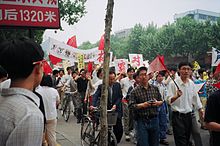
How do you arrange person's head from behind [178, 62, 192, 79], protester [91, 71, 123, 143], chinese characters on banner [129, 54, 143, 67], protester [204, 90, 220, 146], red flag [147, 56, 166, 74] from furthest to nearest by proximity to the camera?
chinese characters on banner [129, 54, 143, 67] < protester [91, 71, 123, 143] < red flag [147, 56, 166, 74] < person's head from behind [178, 62, 192, 79] < protester [204, 90, 220, 146]

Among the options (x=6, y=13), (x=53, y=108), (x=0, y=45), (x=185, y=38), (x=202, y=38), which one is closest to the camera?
(x=0, y=45)

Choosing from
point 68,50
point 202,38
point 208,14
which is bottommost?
point 68,50

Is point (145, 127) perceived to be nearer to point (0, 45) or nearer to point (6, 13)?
point (6, 13)

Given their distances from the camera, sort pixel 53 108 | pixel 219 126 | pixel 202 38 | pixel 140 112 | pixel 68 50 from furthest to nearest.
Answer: pixel 202 38
pixel 68 50
pixel 53 108
pixel 140 112
pixel 219 126

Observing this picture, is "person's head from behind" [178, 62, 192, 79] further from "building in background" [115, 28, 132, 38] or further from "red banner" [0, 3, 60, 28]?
"building in background" [115, 28, 132, 38]

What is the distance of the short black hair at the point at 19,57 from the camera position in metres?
1.36

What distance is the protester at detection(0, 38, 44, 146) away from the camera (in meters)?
1.23

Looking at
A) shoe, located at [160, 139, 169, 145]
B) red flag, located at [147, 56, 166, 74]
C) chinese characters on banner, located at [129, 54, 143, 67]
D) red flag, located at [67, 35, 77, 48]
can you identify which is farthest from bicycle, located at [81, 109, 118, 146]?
chinese characters on banner, located at [129, 54, 143, 67]

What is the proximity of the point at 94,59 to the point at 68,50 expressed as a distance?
116 cm

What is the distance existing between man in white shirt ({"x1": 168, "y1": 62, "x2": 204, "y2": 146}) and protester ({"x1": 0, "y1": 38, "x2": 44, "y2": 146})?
332 centimetres

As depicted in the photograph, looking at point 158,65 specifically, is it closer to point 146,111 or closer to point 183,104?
point 183,104

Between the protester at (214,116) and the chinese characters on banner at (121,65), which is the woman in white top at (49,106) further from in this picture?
the chinese characters on banner at (121,65)

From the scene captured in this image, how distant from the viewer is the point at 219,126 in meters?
2.71

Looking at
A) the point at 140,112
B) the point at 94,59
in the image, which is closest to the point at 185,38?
the point at 94,59
